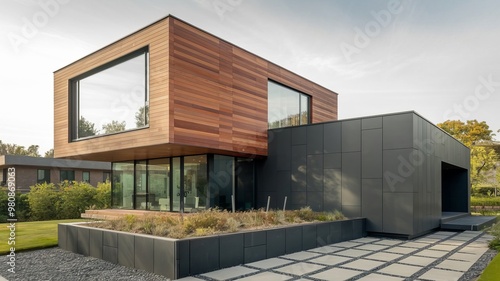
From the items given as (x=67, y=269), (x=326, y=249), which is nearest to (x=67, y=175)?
(x=67, y=269)

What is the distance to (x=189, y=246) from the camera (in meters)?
6.42

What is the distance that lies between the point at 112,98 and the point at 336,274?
9.10 m

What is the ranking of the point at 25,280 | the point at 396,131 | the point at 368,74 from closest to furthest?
the point at 25,280 → the point at 396,131 → the point at 368,74

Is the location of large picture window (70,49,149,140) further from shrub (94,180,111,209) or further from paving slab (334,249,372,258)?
shrub (94,180,111,209)

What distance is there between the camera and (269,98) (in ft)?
46.4

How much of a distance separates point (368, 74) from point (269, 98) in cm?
452

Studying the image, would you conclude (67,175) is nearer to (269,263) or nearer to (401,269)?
(269,263)

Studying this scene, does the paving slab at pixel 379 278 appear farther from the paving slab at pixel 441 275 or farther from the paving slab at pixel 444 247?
the paving slab at pixel 444 247

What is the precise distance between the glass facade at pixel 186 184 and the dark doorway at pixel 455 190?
1166 centimetres

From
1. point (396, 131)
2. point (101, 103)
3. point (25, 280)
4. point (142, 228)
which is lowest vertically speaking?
point (25, 280)

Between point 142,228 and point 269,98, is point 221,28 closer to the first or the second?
point 269,98

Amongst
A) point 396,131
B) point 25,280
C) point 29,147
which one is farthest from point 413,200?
point 29,147

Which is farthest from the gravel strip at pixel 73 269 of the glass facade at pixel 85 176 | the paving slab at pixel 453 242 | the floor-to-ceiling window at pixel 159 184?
the glass facade at pixel 85 176

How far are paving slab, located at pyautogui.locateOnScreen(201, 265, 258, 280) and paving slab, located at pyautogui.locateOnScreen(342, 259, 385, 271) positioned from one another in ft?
6.52
